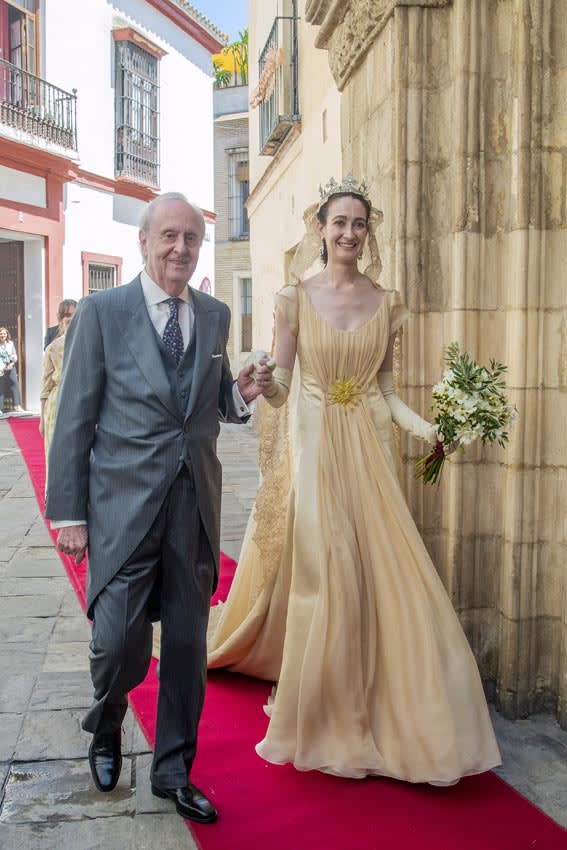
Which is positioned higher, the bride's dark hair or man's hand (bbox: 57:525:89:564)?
the bride's dark hair

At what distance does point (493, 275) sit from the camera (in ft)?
11.9

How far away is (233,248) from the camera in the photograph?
81.9 feet

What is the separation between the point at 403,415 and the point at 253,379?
69 centimetres

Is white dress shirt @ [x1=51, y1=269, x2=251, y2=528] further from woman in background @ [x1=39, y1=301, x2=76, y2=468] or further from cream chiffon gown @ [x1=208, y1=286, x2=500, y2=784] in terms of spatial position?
woman in background @ [x1=39, y1=301, x2=76, y2=468]

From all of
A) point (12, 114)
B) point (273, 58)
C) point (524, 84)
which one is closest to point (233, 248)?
point (12, 114)

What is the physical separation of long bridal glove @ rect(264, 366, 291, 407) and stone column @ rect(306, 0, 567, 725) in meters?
0.60

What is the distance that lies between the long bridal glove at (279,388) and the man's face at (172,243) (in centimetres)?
58

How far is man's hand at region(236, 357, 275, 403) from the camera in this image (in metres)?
2.94

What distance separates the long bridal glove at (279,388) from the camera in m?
3.24

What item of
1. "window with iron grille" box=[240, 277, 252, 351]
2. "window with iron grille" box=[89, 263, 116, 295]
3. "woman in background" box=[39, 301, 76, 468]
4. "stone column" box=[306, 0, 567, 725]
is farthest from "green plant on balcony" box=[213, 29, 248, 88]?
"stone column" box=[306, 0, 567, 725]

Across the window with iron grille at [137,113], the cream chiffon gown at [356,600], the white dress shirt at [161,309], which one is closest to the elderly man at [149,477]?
the white dress shirt at [161,309]

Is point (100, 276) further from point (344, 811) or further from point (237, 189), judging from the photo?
point (344, 811)

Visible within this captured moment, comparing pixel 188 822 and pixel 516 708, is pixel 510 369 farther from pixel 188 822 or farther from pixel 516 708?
pixel 188 822

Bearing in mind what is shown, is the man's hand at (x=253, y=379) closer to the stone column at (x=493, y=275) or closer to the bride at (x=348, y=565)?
the bride at (x=348, y=565)
